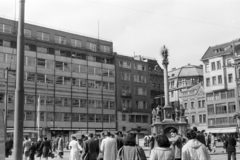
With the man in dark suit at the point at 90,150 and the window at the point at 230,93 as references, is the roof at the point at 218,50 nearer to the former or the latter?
the window at the point at 230,93

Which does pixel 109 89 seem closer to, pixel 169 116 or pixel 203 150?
pixel 169 116

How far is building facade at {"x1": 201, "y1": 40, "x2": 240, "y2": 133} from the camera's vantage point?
2837 inches

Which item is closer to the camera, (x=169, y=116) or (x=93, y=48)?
(x=169, y=116)

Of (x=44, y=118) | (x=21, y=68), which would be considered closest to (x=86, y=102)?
(x=44, y=118)

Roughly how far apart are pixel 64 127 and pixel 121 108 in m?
14.7

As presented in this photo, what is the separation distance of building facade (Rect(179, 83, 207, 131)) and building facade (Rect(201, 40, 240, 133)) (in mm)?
3209

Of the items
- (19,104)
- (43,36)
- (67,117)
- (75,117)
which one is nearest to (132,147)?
(19,104)

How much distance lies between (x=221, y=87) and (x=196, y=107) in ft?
34.5

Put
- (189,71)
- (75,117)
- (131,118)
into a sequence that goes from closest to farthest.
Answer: (75,117)
(131,118)
(189,71)

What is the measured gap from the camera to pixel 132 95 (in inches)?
3100

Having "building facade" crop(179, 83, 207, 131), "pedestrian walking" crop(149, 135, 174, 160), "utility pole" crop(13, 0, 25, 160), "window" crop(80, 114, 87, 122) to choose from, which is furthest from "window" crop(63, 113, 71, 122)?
"pedestrian walking" crop(149, 135, 174, 160)

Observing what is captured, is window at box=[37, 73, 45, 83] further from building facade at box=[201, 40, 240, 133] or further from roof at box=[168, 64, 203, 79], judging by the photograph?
roof at box=[168, 64, 203, 79]

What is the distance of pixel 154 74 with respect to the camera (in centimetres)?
9275

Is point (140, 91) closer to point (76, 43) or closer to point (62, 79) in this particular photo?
point (76, 43)
